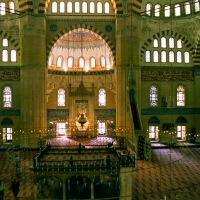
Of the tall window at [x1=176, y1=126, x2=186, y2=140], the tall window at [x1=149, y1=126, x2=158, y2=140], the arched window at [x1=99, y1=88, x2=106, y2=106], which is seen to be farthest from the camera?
the arched window at [x1=99, y1=88, x2=106, y2=106]

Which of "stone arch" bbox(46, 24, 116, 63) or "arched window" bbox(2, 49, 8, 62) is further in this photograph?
"arched window" bbox(2, 49, 8, 62)

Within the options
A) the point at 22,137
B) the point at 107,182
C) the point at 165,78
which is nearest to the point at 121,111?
the point at 165,78

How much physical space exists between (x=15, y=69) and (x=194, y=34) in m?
11.5

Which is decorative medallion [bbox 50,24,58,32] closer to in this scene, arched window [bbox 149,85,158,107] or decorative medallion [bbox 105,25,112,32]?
decorative medallion [bbox 105,25,112,32]

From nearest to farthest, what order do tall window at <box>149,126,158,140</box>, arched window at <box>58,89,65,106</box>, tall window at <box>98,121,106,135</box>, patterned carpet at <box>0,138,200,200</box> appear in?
patterned carpet at <box>0,138,200,200</box>, tall window at <box>149,126,158,140</box>, tall window at <box>98,121,106,135</box>, arched window at <box>58,89,65,106</box>

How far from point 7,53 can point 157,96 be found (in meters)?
9.90

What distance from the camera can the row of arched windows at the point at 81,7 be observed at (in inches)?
808

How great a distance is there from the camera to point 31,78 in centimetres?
1906

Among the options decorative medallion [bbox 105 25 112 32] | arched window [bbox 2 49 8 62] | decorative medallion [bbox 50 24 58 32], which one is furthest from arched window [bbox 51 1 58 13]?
arched window [bbox 2 49 8 62]

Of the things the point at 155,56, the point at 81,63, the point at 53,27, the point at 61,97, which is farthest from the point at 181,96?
the point at 53,27

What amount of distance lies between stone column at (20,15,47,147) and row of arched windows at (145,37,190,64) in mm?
7160

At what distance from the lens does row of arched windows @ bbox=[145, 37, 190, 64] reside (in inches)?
848

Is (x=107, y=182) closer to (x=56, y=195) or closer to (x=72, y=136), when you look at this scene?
(x=56, y=195)

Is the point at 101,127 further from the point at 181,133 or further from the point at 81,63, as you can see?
the point at 181,133
